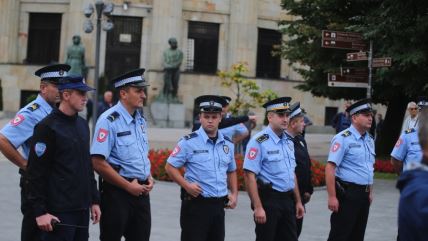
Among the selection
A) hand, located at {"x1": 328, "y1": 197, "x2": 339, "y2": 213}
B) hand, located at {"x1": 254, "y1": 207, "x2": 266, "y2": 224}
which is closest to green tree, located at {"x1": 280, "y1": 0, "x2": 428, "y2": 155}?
hand, located at {"x1": 328, "y1": 197, "x2": 339, "y2": 213}

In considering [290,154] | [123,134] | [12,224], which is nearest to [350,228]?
[290,154]

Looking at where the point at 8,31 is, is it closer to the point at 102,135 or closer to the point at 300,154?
the point at 300,154

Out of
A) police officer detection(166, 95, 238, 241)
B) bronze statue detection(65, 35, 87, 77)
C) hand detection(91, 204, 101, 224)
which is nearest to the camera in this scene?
hand detection(91, 204, 101, 224)

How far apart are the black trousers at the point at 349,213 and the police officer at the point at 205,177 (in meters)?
1.57

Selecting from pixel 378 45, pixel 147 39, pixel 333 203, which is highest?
pixel 147 39

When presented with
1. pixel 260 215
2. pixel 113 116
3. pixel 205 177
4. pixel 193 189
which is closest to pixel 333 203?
pixel 260 215

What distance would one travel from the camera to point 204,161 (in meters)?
6.80

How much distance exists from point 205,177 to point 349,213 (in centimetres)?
200

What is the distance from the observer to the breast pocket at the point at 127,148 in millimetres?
6477

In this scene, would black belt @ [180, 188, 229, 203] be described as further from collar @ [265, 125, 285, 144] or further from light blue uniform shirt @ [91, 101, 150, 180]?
collar @ [265, 125, 285, 144]

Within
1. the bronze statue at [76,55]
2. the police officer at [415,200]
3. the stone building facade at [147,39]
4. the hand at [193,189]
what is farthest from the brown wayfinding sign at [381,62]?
the bronze statue at [76,55]

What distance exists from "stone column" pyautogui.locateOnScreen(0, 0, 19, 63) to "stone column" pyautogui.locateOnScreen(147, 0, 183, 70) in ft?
26.7

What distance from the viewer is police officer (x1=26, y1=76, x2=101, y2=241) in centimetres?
555

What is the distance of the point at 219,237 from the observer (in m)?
6.76
